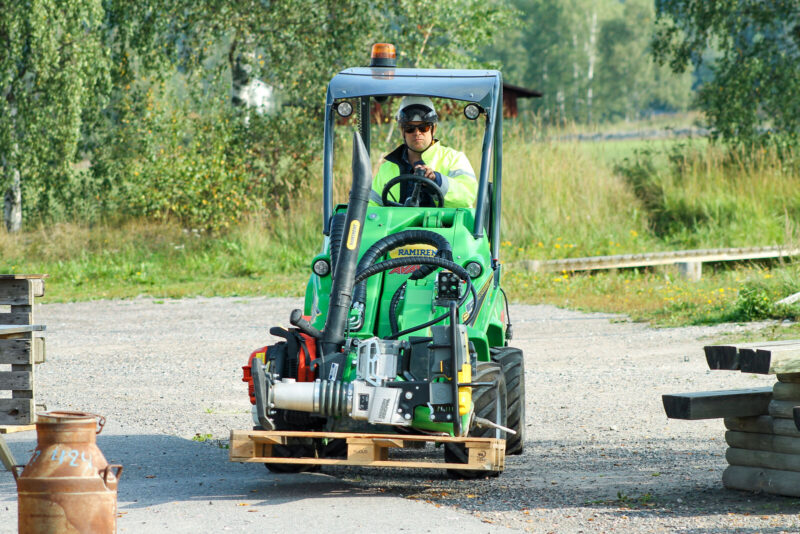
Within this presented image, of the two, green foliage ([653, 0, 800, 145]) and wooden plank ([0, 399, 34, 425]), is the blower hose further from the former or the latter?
green foliage ([653, 0, 800, 145])

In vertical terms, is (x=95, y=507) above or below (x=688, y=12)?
below

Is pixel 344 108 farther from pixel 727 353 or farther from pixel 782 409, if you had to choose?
pixel 782 409

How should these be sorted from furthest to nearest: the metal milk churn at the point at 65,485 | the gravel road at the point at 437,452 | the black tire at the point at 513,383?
1. the black tire at the point at 513,383
2. the gravel road at the point at 437,452
3. the metal milk churn at the point at 65,485

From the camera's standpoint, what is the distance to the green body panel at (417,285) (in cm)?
632

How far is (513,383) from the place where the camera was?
6.80 meters

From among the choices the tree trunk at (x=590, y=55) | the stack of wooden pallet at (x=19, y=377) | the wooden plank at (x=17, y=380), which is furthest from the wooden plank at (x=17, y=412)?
the tree trunk at (x=590, y=55)

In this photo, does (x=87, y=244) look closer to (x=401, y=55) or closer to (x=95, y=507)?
(x=401, y=55)

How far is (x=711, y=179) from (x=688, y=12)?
353 cm

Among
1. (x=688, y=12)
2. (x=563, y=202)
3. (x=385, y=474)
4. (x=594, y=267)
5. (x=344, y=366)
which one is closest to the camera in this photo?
(x=344, y=366)

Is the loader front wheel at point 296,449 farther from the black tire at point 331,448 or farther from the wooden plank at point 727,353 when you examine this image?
the wooden plank at point 727,353

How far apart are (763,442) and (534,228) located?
14595 millimetres

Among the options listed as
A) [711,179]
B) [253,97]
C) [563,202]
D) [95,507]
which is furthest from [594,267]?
[95,507]

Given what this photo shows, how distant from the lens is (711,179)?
2206 centimetres

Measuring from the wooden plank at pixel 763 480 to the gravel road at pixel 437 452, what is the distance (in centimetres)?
8
